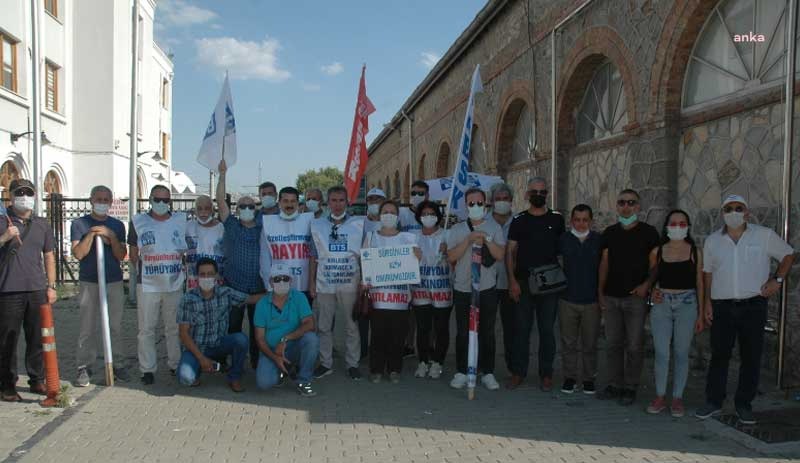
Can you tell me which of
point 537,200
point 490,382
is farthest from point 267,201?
point 490,382

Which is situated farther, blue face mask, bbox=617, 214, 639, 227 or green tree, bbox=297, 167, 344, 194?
green tree, bbox=297, 167, 344, 194

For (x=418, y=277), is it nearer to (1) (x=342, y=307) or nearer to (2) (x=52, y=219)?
(1) (x=342, y=307)

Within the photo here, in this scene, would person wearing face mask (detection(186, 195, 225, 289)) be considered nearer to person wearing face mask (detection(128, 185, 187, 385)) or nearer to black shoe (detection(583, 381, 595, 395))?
person wearing face mask (detection(128, 185, 187, 385))

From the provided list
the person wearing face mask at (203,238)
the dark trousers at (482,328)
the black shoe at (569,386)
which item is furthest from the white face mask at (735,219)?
the person wearing face mask at (203,238)

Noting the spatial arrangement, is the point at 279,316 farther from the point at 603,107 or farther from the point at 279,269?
the point at 603,107

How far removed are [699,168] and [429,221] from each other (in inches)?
132

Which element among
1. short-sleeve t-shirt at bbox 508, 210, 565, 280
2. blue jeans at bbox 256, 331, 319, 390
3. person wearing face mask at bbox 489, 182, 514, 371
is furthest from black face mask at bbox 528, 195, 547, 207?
blue jeans at bbox 256, 331, 319, 390

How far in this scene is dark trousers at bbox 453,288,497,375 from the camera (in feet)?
20.6

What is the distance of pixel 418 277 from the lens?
20.9ft

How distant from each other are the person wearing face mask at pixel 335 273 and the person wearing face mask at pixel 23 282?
2.62 m

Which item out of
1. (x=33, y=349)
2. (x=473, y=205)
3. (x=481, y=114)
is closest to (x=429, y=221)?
(x=473, y=205)

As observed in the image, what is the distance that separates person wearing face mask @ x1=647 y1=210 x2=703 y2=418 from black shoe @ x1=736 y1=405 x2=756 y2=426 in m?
0.44

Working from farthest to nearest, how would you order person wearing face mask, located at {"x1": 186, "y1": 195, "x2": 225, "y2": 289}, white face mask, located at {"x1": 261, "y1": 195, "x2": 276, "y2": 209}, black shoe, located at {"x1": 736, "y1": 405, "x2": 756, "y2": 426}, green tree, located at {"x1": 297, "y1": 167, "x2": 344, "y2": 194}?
1. green tree, located at {"x1": 297, "y1": 167, "x2": 344, "y2": 194}
2. white face mask, located at {"x1": 261, "y1": 195, "x2": 276, "y2": 209}
3. person wearing face mask, located at {"x1": 186, "y1": 195, "x2": 225, "y2": 289}
4. black shoe, located at {"x1": 736, "y1": 405, "x2": 756, "y2": 426}

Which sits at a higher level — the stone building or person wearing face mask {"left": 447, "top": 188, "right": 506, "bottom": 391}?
the stone building
